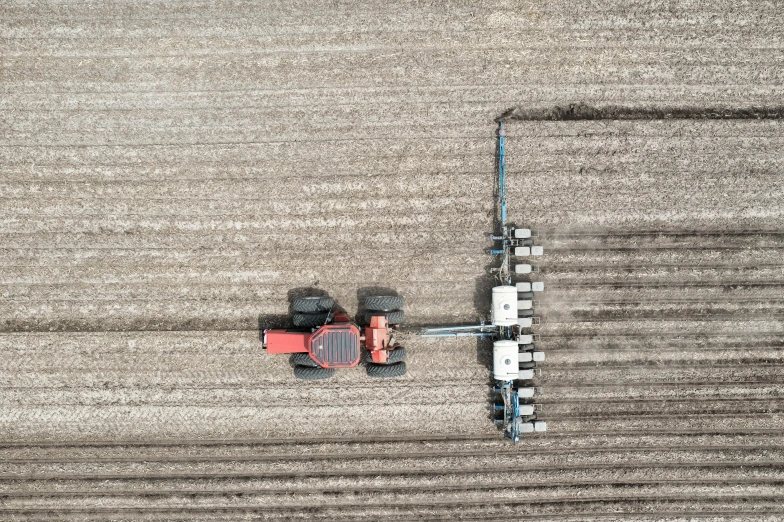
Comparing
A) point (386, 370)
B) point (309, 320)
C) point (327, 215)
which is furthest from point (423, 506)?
point (327, 215)

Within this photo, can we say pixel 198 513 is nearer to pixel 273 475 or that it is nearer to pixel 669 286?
pixel 273 475

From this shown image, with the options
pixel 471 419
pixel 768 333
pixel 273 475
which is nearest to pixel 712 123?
pixel 768 333

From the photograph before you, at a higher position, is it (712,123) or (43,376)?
(712,123)

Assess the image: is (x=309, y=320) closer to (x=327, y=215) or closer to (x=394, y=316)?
(x=394, y=316)

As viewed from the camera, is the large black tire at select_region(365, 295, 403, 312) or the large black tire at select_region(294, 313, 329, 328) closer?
the large black tire at select_region(365, 295, 403, 312)

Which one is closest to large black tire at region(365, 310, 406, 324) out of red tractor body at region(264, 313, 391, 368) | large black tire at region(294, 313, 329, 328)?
red tractor body at region(264, 313, 391, 368)

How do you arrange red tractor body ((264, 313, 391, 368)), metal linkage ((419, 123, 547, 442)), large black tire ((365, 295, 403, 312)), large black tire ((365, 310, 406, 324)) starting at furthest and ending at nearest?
metal linkage ((419, 123, 547, 442)) < large black tire ((365, 310, 406, 324)) < large black tire ((365, 295, 403, 312)) < red tractor body ((264, 313, 391, 368))

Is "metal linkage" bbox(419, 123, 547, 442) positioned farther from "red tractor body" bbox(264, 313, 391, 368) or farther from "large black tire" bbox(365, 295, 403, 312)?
"red tractor body" bbox(264, 313, 391, 368)
